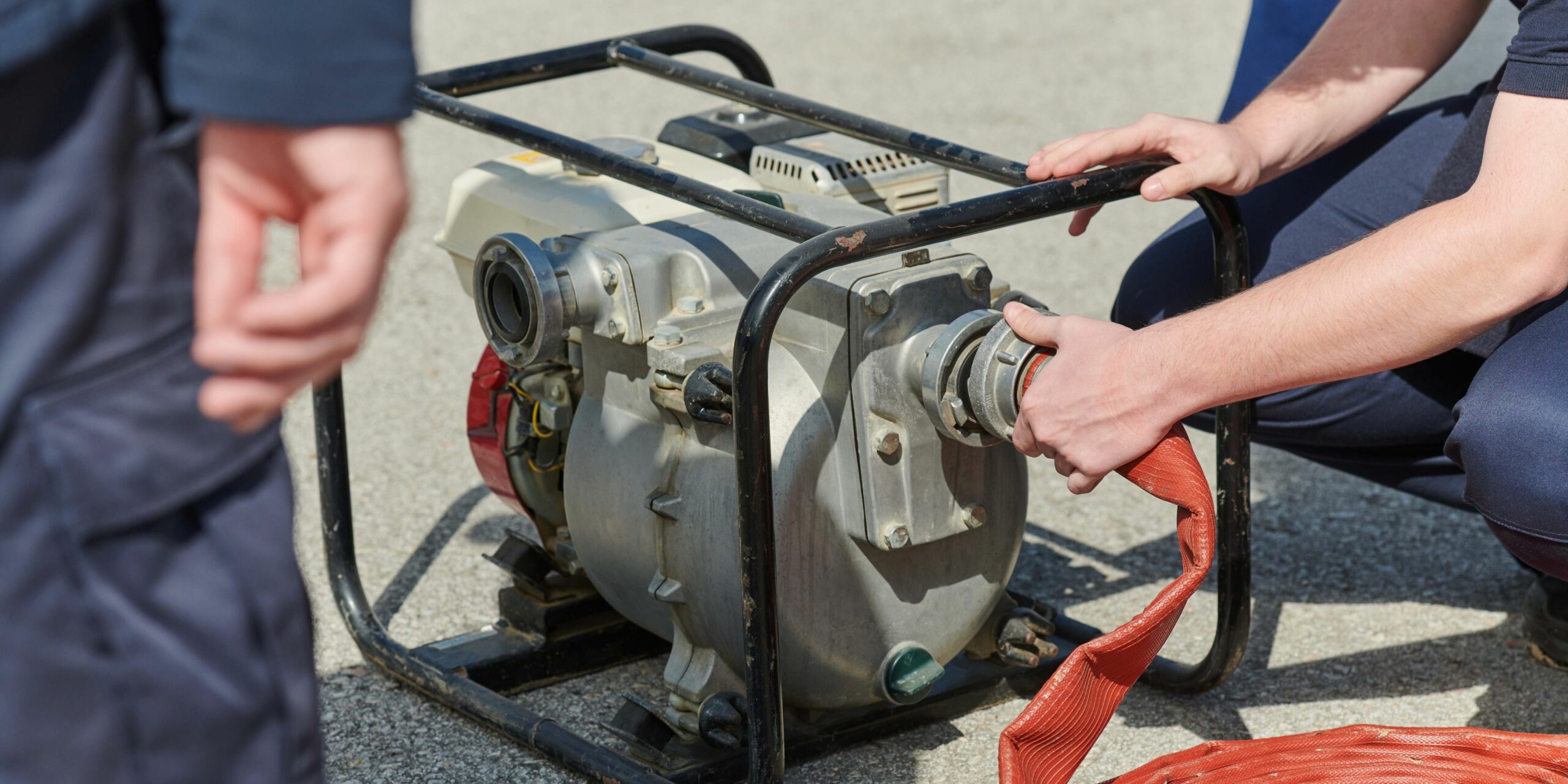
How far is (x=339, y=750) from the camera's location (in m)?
1.93

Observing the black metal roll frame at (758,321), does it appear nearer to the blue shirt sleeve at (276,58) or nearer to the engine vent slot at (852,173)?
the engine vent slot at (852,173)

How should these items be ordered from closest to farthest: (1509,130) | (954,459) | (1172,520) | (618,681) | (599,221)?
(1509,130) → (954,459) → (599,221) → (618,681) → (1172,520)

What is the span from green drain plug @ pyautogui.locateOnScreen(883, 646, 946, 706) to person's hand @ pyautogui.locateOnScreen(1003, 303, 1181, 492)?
12.5 inches

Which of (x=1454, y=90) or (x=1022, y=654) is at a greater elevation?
(x=1454, y=90)

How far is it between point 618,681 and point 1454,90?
171 centimetres

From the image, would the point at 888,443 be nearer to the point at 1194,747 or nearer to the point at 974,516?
the point at 974,516

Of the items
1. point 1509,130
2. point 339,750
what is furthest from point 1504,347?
point 339,750

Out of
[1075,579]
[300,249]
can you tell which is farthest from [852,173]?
[300,249]

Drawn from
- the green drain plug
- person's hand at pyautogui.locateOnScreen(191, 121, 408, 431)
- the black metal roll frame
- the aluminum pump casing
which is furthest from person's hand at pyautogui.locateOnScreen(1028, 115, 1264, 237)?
person's hand at pyautogui.locateOnScreen(191, 121, 408, 431)

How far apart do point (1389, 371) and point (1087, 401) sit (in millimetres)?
576

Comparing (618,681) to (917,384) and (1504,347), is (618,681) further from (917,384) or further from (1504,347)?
(1504,347)

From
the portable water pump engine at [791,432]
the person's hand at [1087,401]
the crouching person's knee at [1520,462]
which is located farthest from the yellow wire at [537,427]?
the crouching person's knee at [1520,462]

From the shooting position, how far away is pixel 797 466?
5.37 ft

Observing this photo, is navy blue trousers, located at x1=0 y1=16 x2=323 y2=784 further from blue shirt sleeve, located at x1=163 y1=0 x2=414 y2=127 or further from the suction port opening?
the suction port opening
